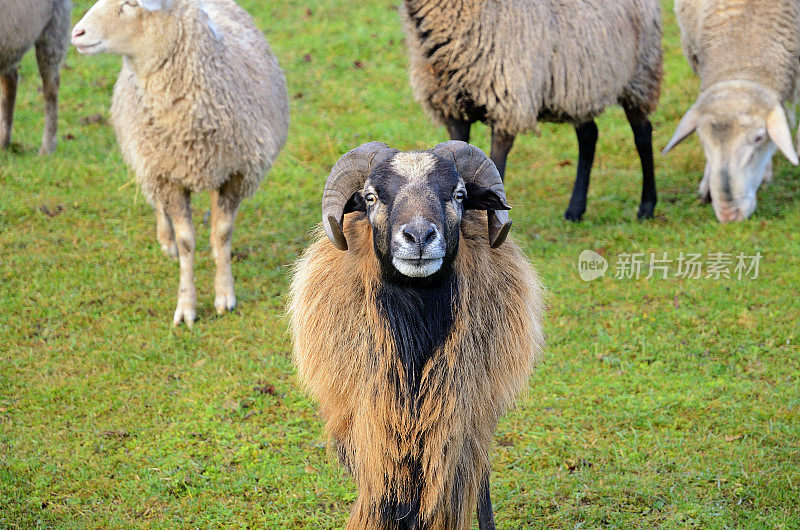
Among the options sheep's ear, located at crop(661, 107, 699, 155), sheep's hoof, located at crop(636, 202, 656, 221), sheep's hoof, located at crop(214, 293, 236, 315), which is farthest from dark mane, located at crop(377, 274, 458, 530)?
sheep's hoof, located at crop(636, 202, 656, 221)

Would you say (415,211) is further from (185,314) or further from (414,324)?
(185,314)

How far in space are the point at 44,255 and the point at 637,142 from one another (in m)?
5.92

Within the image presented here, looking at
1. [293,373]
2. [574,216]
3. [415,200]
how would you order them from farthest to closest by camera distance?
[574,216]
[293,373]
[415,200]

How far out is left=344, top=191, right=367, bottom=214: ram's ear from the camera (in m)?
3.81

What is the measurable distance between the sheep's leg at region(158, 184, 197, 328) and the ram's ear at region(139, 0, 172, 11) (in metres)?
1.31

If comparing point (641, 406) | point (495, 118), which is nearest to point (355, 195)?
point (641, 406)

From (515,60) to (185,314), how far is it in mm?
3525

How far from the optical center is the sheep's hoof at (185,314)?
257 inches

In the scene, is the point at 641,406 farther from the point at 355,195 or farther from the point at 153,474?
the point at 153,474

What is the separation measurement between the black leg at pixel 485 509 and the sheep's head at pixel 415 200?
1.21 meters

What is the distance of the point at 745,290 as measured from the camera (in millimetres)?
6848

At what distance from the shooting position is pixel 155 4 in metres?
6.04

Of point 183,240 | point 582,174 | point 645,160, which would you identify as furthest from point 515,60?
point 183,240

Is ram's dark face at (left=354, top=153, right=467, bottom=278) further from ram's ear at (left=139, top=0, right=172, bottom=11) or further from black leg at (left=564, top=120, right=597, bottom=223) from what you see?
black leg at (left=564, top=120, right=597, bottom=223)
